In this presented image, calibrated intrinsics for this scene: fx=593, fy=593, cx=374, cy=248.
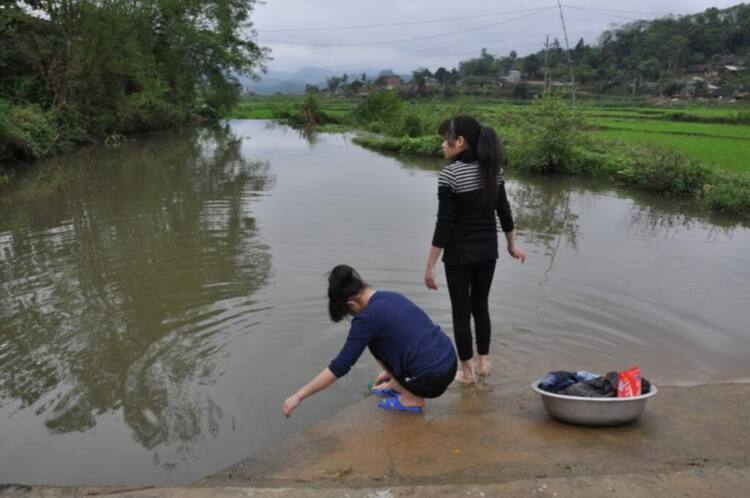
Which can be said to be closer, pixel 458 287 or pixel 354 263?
pixel 458 287

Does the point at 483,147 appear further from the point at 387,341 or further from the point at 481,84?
the point at 481,84

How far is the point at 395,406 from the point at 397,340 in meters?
0.55

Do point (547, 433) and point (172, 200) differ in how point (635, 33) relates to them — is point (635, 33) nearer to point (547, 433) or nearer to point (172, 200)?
point (172, 200)

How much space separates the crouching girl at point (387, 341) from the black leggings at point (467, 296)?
1.37 feet

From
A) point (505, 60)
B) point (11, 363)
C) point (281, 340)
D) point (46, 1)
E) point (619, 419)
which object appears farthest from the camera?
point (505, 60)

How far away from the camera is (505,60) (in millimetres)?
77312

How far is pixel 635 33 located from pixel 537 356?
2532 inches

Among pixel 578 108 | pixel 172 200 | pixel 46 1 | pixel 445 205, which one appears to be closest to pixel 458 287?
pixel 445 205

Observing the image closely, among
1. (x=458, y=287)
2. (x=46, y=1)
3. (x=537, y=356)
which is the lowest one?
(x=537, y=356)

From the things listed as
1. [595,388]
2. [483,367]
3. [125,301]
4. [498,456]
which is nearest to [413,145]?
[125,301]

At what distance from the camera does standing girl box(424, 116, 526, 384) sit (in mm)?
3326

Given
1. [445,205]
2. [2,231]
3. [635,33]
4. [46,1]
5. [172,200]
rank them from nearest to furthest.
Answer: [445,205], [2,231], [172,200], [46,1], [635,33]

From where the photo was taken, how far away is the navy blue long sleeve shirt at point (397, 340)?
2.95 metres

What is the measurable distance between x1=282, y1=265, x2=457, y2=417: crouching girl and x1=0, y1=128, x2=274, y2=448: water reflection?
1073 mm
